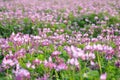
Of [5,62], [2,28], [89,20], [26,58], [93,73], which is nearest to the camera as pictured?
[93,73]

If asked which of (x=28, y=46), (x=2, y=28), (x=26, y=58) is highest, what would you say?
(x=2, y=28)

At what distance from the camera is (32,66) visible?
407 cm

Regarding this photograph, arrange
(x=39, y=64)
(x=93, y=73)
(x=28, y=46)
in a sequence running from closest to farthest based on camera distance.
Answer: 1. (x=93, y=73)
2. (x=39, y=64)
3. (x=28, y=46)

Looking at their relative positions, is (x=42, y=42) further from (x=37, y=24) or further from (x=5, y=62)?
(x=37, y=24)

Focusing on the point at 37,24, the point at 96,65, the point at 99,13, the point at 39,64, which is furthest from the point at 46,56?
the point at 99,13

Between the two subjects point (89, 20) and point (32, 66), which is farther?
point (89, 20)

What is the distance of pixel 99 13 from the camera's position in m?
11.4

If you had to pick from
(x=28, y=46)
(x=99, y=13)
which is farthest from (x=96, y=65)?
(x=99, y=13)

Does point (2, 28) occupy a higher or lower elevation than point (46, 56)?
higher

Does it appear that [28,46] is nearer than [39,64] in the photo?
No

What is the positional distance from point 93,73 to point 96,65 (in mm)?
523

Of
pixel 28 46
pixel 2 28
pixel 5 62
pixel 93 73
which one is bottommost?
pixel 93 73

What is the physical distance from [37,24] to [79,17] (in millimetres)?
2099

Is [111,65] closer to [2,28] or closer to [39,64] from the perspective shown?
[39,64]
